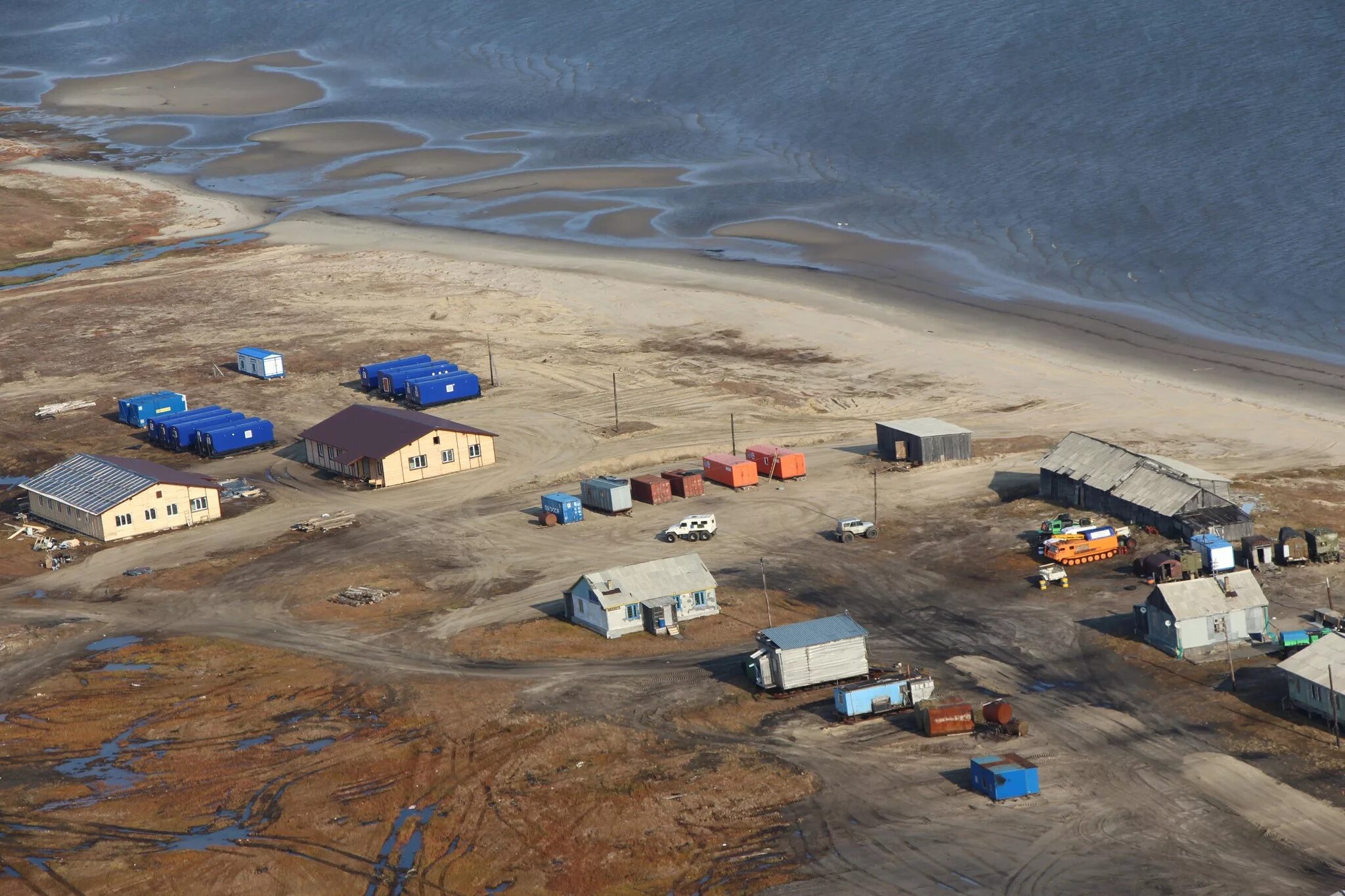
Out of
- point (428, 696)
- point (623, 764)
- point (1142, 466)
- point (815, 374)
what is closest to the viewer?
point (623, 764)

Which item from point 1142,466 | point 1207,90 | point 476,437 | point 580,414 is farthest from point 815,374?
point 1207,90

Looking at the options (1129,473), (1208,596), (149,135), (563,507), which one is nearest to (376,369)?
(563,507)

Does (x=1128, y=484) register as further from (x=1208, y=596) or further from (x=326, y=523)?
(x=326, y=523)

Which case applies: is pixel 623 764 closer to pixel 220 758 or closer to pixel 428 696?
pixel 428 696

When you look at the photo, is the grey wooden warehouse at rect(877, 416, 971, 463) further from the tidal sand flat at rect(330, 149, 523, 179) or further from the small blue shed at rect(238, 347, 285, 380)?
the tidal sand flat at rect(330, 149, 523, 179)

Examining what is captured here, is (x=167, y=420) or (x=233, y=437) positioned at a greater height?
(x=167, y=420)
